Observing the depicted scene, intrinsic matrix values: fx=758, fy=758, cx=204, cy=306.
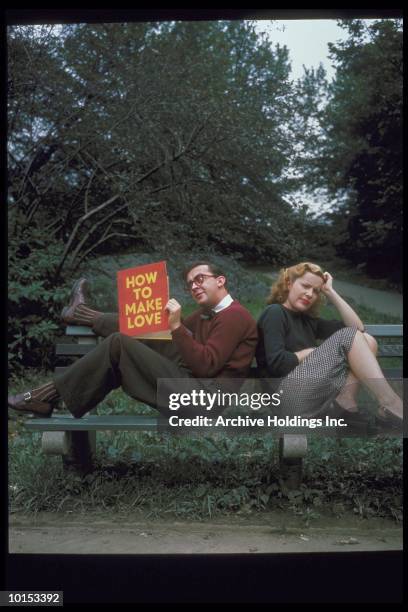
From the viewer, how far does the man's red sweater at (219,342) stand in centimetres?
309

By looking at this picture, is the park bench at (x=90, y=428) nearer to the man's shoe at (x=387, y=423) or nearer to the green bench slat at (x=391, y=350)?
the green bench slat at (x=391, y=350)

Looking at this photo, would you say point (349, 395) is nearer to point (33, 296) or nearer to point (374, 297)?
point (374, 297)

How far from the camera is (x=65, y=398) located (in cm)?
314

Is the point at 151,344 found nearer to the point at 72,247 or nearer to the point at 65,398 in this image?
the point at 65,398

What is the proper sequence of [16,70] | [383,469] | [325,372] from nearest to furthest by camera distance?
[325,372] < [383,469] < [16,70]

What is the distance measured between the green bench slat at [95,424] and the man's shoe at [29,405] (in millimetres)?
34

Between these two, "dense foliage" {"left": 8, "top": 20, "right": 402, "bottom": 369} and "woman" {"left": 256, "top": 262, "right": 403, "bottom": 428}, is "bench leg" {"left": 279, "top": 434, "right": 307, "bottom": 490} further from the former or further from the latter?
"dense foliage" {"left": 8, "top": 20, "right": 402, "bottom": 369}

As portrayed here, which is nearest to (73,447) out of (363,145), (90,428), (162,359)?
(90,428)

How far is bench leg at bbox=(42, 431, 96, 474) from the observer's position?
316cm

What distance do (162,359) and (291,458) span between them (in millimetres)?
684

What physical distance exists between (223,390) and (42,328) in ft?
3.84

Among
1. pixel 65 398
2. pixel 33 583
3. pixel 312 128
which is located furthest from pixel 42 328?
pixel 312 128

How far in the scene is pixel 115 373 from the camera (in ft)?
10.4

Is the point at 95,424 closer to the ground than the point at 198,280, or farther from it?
closer to the ground
